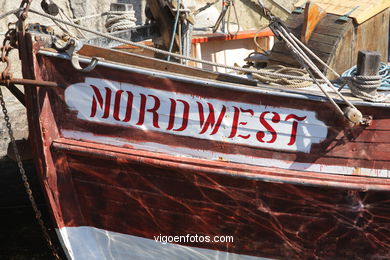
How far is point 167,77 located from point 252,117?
0.73m

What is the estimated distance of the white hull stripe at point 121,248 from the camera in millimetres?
5176

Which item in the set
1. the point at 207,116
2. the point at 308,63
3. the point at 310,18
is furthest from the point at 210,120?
the point at 310,18

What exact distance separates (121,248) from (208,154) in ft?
4.46

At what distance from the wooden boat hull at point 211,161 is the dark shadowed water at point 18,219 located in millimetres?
1695

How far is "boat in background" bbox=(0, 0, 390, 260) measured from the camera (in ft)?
14.7

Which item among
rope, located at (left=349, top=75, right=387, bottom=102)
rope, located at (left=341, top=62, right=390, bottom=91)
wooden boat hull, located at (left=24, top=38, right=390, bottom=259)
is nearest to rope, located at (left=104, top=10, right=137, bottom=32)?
wooden boat hull, located at (left=24, top=38, right=390, bottom=259)

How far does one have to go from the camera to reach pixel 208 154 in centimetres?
463

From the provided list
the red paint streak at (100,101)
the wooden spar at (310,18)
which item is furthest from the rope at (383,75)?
the red paint streak at (100,101)

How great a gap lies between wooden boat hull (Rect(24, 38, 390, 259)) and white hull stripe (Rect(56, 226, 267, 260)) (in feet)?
0.35

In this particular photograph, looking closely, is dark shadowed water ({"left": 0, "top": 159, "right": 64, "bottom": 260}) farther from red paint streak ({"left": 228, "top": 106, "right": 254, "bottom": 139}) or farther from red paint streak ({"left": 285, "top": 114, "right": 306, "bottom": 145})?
red paint streak ({"left": 285, "top": 114, "right": 306, "bottom": 145})

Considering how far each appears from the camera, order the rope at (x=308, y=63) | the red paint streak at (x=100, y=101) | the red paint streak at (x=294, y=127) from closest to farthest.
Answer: the rope at (x=308, y=63)
the red paint streak at (x=294, y=127)
the red paint streak at (x=100, y=101)

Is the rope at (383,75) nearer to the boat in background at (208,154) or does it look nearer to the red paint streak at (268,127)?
the boat in background at (208,154)

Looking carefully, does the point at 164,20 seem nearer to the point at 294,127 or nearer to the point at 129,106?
the point at 129,106

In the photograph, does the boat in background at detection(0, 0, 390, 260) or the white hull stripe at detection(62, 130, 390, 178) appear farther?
the white hull stripe at detection(62, 130, 390, 178)
